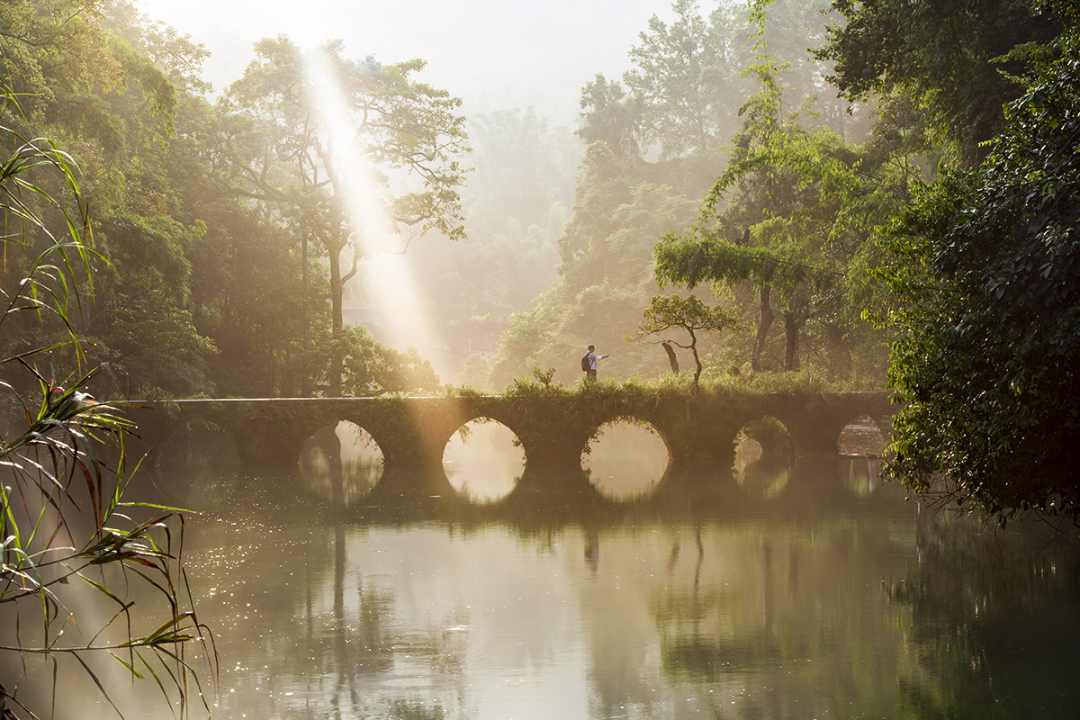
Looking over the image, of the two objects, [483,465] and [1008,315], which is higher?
[1008,315]

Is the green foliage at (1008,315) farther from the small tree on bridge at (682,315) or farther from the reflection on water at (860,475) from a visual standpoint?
the small tree on bridge at (682,315)

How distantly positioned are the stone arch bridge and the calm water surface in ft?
19.2

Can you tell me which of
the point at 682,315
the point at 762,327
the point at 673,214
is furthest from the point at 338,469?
the point at 673,214

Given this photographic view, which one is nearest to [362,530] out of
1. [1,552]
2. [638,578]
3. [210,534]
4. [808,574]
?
[210,534]

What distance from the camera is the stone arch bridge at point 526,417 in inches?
1056

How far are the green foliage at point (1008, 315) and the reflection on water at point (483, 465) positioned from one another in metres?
12.6

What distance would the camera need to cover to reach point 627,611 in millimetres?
11617

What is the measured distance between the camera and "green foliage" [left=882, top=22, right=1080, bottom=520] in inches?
376

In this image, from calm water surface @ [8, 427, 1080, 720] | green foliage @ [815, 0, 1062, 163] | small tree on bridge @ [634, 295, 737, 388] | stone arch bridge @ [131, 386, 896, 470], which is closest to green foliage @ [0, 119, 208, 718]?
calm water surface @ [8, 427, 1080, 720]

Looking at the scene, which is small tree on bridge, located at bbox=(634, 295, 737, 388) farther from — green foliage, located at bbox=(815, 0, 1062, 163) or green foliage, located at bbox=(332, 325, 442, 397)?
green foliage, located at bbox=(332, 325, 442, 397)

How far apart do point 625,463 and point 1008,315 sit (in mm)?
23189

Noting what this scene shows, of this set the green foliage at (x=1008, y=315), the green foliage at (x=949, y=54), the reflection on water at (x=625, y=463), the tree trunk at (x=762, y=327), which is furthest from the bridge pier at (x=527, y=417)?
the green foliage at (x=1008, y=315)

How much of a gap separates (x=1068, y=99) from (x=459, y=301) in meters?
72.0

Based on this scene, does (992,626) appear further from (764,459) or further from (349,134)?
(349,134)
